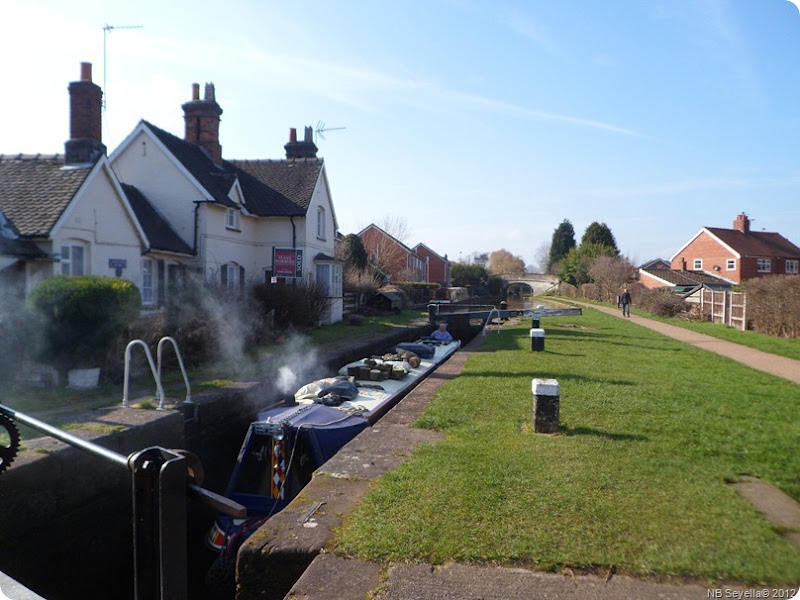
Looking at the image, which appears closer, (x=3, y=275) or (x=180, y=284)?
(x=3, y=275)

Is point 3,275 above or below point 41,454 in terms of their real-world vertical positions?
above

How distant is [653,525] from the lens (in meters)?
4.10

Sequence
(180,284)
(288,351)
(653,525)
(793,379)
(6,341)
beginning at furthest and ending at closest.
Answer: (180,284)
(288,351)
(793,379)
(6,341)
(653,525)

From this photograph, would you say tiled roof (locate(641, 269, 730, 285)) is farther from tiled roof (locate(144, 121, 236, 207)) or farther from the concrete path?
the concrete path

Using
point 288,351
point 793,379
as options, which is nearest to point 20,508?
point 288,351

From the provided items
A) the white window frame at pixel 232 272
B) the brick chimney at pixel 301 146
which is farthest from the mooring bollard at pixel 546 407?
the brick chimney at pixel 301 146

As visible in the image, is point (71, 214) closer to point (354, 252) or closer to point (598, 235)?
point (354, 252)

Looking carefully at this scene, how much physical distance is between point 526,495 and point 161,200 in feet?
58.7

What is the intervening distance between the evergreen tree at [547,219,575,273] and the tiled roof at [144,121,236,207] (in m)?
66.9

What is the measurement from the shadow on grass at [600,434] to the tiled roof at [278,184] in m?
17.1

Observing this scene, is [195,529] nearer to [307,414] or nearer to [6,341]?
[307,414]

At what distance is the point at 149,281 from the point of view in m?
16.9

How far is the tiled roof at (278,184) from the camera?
22547mm

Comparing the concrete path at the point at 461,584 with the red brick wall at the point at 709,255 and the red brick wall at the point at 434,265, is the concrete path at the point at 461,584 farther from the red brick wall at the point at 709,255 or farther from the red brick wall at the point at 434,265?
the red brick wall at the point at 434,265
